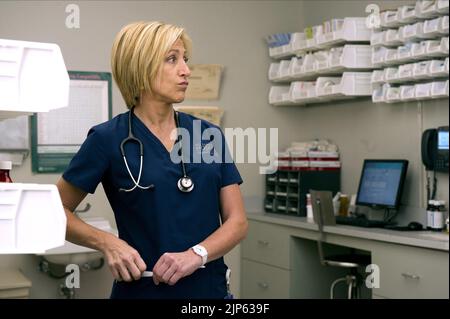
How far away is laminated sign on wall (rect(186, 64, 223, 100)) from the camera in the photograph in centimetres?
384

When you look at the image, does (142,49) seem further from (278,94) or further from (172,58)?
(278,94)

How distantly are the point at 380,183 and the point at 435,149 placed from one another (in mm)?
420

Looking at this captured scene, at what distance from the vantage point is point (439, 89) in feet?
9.45

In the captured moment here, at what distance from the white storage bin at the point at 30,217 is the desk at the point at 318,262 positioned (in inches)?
81.4

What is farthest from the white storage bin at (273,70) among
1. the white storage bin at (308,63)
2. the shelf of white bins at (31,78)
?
the shelf of white bins at (31,78)

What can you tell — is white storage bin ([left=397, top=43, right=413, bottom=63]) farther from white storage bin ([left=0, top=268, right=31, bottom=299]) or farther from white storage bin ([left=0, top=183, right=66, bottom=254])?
white storage bin ([left=0, top=183, right=66, bottom=254])

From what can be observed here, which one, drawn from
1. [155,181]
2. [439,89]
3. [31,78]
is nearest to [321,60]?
[439,89]

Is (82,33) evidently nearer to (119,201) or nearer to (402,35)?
(402,35)

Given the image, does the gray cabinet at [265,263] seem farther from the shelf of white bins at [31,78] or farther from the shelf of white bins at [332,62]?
the shelf of white bins at [31,78]

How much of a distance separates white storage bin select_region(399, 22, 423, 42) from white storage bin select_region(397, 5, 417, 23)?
1.1 inches

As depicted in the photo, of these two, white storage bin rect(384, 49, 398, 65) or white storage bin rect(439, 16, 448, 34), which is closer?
white storage bin rect(439, 16, 448, 34)

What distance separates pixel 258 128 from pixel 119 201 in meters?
2.79

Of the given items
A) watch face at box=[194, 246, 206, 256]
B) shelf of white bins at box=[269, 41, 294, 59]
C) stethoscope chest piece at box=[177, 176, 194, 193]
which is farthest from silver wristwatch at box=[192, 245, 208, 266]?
shelf of white bins at box=[269, 41, 294, 59]
